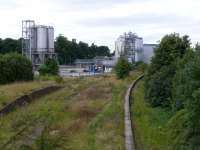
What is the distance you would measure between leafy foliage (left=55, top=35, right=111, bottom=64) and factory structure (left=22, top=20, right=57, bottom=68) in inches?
2046

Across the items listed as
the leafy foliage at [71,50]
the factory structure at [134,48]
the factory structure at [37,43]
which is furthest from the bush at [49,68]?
the leafy foliage at [71,50]

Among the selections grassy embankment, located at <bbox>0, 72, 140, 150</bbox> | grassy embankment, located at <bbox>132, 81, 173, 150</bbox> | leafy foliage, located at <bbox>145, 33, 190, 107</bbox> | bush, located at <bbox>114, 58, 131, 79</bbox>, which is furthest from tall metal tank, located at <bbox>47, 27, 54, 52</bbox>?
grassy embankment, located at <bbox>132, 81, 173, 150</bbox>

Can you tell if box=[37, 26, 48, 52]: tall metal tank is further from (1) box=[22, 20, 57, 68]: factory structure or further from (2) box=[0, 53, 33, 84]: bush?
(2) box=[0, 53, 33, 84]: bush

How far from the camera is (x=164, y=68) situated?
94.2 ft

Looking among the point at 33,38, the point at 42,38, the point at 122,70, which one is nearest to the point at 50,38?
the point at 42,38

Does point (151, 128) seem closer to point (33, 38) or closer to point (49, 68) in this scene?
point (49, 68)

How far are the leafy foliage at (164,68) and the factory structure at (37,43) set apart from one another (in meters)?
58.6

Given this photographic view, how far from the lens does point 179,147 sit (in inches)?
542

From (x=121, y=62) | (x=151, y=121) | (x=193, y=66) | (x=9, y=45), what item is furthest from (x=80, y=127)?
(x=9, y=45)

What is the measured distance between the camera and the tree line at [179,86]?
13.2 metres

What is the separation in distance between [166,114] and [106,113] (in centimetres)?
356

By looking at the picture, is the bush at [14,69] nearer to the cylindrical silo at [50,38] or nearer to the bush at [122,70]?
the bush at [122,70]

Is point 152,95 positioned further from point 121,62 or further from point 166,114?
point 121,62

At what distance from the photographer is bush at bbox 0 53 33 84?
51037 mm
